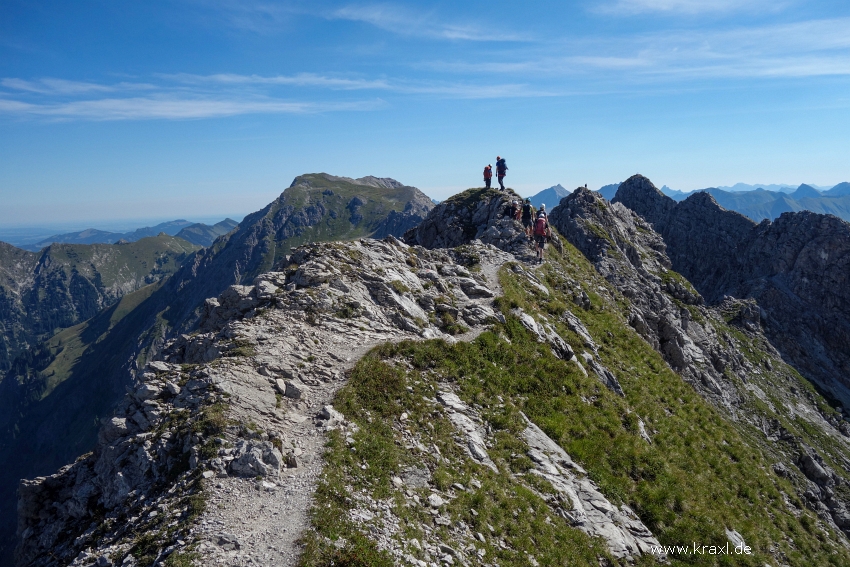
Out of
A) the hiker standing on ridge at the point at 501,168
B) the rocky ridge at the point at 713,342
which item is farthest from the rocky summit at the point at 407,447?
the hiker standing on ridge at the point at 501,168

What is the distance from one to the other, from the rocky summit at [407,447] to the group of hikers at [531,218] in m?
8.92

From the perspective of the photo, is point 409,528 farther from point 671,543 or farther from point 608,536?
point 671,543

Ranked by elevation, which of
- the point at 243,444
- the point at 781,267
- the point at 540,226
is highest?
the point at 540,226

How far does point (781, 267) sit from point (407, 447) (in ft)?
434

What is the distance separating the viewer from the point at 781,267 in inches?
4407

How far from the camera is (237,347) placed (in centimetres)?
2152

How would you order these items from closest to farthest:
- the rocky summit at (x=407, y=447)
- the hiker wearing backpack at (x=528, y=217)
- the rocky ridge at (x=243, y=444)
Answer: the rocky ridge at (x=243, y=444)
the rocky summit at (x=407, y=447)
the hiker wearing backpack at (x=528, y=217)

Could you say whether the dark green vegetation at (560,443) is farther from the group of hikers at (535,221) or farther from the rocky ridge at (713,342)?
the rocky ridge at (713,342)

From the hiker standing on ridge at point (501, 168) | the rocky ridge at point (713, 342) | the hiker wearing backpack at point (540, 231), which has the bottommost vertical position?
the rocky ridge at point (713, 342)

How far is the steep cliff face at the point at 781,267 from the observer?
95500 millimetres

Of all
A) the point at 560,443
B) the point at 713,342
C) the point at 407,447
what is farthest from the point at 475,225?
the point at 407,447

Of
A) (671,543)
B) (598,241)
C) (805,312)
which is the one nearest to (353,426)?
(671,543)

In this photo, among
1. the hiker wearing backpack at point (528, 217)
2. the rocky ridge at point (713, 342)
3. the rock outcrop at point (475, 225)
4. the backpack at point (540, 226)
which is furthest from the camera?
the rock outcrop at point (475, 225)

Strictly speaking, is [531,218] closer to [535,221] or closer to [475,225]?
[535,221]
